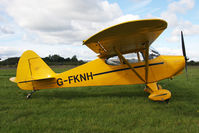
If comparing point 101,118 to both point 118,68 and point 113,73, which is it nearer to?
point 113,73

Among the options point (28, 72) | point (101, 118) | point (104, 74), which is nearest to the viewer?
point (101, 118)

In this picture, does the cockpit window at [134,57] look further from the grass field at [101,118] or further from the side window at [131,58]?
the grass field at [101,118]

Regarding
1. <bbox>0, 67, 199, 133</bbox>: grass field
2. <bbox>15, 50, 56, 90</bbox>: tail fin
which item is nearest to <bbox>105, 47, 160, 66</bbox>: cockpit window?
<bbox>0, 67, 199, 133</bbox>: grass field

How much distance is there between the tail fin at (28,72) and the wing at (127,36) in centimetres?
255

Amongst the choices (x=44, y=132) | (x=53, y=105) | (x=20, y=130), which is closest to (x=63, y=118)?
(x=44, y=132)

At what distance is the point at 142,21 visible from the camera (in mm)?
3396

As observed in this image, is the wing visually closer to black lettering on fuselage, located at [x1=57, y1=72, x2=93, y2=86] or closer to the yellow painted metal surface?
the yellow painted metal surface

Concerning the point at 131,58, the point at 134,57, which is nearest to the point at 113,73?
the point at 131,58

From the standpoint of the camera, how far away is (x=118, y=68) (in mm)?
5633

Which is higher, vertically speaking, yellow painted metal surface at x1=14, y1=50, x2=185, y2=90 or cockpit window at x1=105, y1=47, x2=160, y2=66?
cockpit window at x1=105, y1=47, x2=160, y2=66

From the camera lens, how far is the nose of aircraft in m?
5.27

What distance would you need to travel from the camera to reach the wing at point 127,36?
3.56 metres

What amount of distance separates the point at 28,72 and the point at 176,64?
5837 millimetres

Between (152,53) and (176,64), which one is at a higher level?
(152,53)
